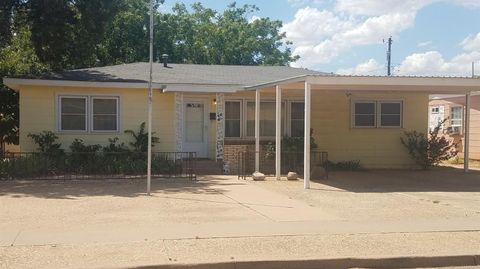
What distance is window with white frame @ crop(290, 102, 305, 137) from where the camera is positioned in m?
20.4

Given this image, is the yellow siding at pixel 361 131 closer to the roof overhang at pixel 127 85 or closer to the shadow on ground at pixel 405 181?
the shadow on ground at pixel 405 181

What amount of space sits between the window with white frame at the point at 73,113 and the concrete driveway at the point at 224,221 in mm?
3668

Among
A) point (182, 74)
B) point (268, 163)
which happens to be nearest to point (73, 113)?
point (182, 74)

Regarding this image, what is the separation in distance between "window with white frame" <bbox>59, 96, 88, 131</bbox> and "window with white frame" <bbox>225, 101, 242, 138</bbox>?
487 cm

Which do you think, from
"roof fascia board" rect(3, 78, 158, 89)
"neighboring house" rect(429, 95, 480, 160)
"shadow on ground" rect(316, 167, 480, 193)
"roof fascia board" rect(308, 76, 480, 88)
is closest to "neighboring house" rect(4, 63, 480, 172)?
"roof fascia board" rect(3, 78, 158, 89)

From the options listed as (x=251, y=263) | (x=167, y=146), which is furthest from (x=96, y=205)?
(x=167, y=146)

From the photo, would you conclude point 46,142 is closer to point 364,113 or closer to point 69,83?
point 69,83

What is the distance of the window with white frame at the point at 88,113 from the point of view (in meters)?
18.1

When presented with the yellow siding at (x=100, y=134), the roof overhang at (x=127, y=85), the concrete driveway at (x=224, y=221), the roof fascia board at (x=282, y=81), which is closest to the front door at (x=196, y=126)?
the yellow siding at (x=100, y=134)

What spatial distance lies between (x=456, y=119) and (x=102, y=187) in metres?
18.3

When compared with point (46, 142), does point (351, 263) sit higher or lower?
lower

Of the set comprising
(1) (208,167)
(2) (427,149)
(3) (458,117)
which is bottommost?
(1) (208,167)

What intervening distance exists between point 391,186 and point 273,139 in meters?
5.65

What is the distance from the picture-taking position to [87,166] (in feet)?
55.1
